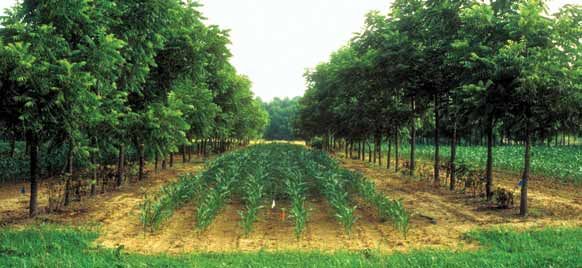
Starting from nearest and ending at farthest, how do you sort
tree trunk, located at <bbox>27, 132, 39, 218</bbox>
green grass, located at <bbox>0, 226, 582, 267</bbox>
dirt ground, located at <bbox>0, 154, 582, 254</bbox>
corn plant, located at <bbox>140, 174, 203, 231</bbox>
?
green grass, located at <bbox>0, 226, 582, 267</bbox> → dirt ground, located at <bbox>0, 154, 582, 254</bbox> → corn plant, located at <bbox>140, 174, 203, 231</bbox> → tree trunk, located at <bbox>27, 132, 39, 218</bbox>

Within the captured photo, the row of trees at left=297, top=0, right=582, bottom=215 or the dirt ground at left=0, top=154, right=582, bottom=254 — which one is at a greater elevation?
the row of trees at left=297, top=0, right=582, bottom=215

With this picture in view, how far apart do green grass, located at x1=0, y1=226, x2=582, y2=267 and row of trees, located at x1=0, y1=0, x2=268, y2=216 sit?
9.02 feet

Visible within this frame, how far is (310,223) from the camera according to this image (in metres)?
13.4

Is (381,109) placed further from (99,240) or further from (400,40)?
(99,240)

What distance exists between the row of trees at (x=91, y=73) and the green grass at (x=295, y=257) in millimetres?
2750

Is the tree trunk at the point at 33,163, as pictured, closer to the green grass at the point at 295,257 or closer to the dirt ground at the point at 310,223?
the dirt ground at the point at 310,223

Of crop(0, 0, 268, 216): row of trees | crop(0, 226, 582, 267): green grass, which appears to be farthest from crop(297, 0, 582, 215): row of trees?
crop(0, 0, 268, 216): row of trees

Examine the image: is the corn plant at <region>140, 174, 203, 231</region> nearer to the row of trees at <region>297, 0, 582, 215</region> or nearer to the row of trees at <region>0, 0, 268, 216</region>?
the row of trees at <region>0, 0, 268, 216</region>

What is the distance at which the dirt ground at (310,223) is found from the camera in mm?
10930

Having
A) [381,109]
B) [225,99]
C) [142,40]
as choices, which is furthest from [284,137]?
[142,40]

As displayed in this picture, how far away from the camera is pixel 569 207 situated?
1627 cm

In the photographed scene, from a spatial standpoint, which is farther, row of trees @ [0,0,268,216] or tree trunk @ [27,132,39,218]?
tree trunk @ [27,132,39,218]

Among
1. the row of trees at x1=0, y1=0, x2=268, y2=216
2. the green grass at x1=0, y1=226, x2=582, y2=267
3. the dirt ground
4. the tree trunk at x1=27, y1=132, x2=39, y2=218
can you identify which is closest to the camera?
the green grass at x1=0, y1=226, x2=582, y2=267

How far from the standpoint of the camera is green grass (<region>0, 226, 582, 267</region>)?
29.6 feet
